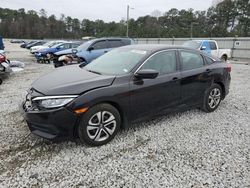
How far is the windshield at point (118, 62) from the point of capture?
3596mm

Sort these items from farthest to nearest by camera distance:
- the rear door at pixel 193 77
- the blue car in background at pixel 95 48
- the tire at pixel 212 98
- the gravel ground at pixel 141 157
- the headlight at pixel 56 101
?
the blue car in background at pixel 95 48 < the tire at pixel 212 98 < the rear door at pixel 193 77 < the headlight at pixel 56 101 < the gravel ground at pixel 141 157

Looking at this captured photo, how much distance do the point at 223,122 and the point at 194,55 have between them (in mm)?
1473

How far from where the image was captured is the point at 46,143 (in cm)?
334

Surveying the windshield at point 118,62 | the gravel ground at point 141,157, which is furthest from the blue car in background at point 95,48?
the gravel ground at point 141,157

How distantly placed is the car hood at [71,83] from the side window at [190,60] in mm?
1612

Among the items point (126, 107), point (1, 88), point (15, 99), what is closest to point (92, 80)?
point (126, 107)

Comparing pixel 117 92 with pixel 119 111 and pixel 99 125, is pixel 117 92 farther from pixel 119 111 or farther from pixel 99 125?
pixel 99 125

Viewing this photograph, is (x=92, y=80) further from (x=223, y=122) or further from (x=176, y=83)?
(x=223, y=122)

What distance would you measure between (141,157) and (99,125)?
0.77m

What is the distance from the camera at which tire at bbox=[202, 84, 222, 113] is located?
15.1 ft

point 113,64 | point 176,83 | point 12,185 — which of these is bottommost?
point 12,185

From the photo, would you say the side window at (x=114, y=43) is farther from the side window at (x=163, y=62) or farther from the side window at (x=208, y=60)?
the side window at (x=163, y=62)

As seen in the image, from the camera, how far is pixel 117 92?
10.7 ft

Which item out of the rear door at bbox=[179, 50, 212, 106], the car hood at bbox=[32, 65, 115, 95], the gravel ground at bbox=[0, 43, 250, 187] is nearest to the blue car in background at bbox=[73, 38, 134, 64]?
the gravel ground at bbox=[0, 43, 250, 187]
